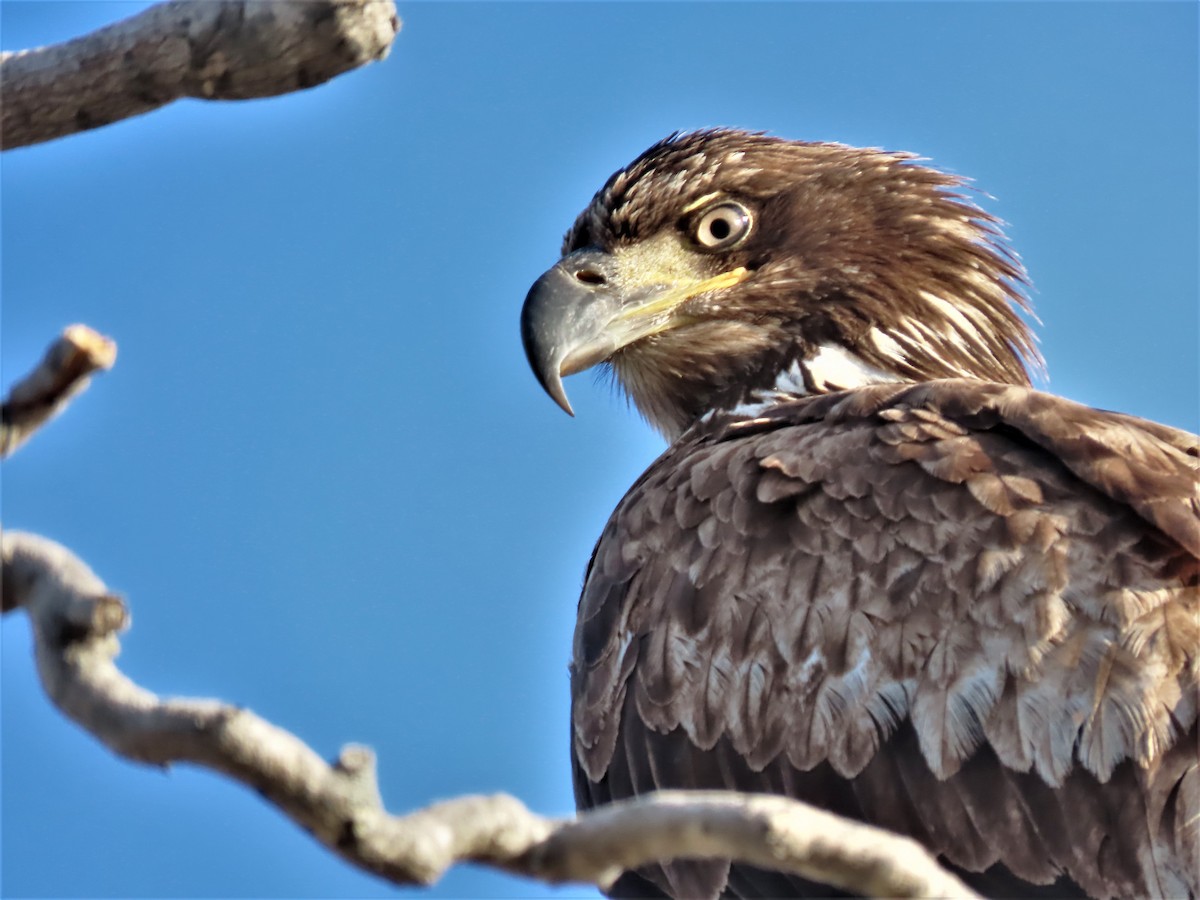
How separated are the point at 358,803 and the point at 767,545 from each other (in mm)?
2980

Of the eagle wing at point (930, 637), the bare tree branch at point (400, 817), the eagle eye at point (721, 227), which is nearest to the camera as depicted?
the bare tree branch at point (400, 817)

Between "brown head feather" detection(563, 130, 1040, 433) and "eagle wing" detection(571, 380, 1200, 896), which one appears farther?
"brown head feather" detection(563, 130, 1040, 433)

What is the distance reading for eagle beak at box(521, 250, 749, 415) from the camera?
6.05m

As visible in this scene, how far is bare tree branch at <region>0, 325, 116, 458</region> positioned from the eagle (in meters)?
2.85

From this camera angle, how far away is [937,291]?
21.9 ft

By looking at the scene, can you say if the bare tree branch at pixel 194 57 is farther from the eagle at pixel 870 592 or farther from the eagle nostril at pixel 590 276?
the eagle nostril at pixel 590 276

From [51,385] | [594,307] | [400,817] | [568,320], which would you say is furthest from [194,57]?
[594,307]

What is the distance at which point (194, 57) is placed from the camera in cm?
271

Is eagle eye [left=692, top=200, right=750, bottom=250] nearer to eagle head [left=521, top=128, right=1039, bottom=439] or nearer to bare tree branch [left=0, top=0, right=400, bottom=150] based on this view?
eagle head [left=521, top=128, right=1039, bottom=439]

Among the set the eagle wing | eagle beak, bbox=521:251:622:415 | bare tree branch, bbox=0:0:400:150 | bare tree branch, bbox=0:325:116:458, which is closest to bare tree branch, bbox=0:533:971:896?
bare tree branch, bbox=0:325:116:458

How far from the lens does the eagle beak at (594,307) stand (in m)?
6.05

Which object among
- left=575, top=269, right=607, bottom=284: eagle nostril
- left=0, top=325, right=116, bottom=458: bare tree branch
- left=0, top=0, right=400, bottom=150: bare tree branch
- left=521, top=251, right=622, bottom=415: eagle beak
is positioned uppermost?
left=575, top=269, right=607, bottom=284: eagle nostril

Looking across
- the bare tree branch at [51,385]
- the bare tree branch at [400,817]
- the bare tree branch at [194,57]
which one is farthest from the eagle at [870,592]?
the bare tree branch at [51,385]

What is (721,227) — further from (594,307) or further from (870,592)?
(870,592)
